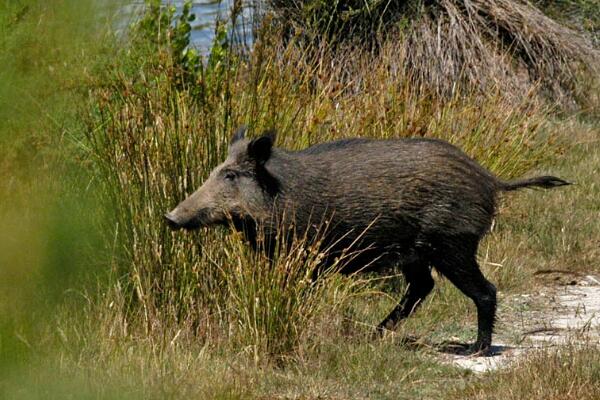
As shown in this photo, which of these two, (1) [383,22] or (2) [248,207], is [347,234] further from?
(1) [383,22]

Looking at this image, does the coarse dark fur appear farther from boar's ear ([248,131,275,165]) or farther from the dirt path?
the dirt path

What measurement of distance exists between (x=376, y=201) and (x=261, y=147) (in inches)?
29.2

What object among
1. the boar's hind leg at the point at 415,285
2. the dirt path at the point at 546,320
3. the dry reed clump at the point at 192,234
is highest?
the dry reed clump at the point at 192,234

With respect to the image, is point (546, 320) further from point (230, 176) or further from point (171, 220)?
point (171, 220)

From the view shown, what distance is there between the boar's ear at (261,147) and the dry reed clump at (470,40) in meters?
5.18

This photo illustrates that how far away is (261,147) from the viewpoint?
562 centimetres

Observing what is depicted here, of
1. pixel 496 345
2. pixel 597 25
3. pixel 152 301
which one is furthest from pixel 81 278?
pixel 597 25

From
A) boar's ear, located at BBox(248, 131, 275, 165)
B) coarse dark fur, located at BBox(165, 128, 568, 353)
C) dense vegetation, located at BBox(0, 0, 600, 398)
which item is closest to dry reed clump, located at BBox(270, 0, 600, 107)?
dense vegetation, located at BBox(0, 0, 600, 398)

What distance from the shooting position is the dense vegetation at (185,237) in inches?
42.3

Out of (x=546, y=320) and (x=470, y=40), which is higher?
(x=470, y=40)

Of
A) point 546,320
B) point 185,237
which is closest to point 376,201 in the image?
point 185,237

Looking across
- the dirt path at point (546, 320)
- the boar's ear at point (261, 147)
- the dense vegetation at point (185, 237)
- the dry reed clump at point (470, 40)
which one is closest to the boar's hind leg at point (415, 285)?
the dense vegetation at point (185, 237)

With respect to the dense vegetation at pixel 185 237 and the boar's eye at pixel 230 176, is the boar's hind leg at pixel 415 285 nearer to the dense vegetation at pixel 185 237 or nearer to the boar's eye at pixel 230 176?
the dense vegetation at pixel 185 237

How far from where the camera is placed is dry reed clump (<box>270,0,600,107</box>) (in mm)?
11211
